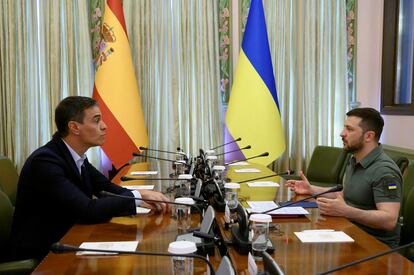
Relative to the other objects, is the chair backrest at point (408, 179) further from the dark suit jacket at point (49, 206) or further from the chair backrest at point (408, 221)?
the dark suit jacket at point (49, 206)

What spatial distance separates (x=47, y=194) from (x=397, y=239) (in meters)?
1.65

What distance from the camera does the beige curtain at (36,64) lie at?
4180 mm

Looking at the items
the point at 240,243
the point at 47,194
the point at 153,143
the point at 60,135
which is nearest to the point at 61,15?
the point at 153,143

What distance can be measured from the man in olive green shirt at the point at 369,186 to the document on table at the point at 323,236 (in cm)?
20

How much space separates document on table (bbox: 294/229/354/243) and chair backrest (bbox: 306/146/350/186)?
2134mm

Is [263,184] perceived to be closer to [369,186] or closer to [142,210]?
[369,186]

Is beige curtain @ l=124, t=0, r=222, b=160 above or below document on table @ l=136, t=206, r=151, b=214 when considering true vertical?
above

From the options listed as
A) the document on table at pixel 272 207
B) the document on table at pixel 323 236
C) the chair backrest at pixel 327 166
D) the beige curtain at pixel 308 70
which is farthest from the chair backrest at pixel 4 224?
the beige curtain at pixel 308 70

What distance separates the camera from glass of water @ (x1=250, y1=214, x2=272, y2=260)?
4.58 ft

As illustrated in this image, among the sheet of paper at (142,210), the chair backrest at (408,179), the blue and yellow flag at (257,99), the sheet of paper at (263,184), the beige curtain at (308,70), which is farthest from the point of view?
the beige curtain at (308,70)

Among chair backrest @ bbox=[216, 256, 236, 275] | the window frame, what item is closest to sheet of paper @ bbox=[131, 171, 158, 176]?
chair backrest @ bbox=[216, 256, 236, 275]

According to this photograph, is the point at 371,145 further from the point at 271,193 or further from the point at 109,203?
the point at 109,203

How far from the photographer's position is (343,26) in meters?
4.46

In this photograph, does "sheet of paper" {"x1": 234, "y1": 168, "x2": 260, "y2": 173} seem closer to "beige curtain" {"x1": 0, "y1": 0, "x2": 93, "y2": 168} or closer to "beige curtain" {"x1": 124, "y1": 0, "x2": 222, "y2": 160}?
"beige curtain" {"x1": 124, "y1": 0, "x2": 222, "y2": 160}
